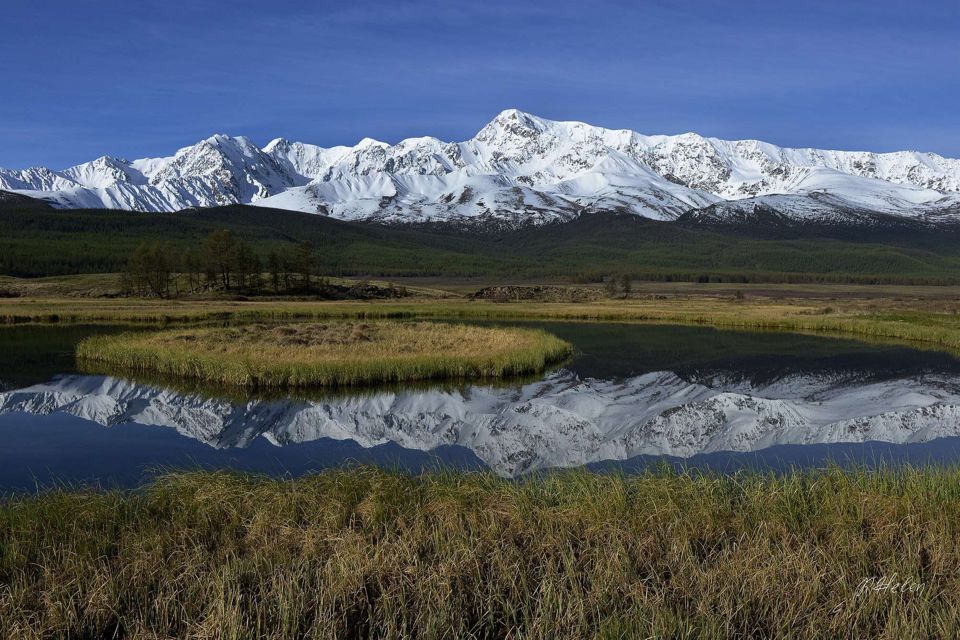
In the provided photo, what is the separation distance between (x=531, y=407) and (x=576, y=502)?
17583mm

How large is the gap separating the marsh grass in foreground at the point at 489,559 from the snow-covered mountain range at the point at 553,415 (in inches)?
282

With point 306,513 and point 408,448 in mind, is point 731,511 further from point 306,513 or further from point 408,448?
point 408,448

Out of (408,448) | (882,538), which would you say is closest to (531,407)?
(408,448)

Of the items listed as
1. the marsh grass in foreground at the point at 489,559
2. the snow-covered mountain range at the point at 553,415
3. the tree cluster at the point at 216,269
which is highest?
the tree cluster at the point at 216,269

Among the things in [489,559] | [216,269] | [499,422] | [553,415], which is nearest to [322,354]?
[499,422]

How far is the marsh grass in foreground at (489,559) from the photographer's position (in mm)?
8891

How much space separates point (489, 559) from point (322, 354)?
2931 cm

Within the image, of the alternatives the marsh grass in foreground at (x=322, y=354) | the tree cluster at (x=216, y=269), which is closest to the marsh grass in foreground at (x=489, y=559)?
the marsh grass in foreground at (x=322, y=354)

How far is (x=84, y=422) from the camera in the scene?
1022 inches

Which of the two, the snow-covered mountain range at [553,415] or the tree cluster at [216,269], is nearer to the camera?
the snow-covered mountain range at [553,415]

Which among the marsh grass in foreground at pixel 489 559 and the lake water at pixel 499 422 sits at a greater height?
the marsh grass in foreground at pixel 489 559

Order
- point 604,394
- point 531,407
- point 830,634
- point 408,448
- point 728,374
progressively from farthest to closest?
point 728,374 → point 604,394 → point 531,407 → point 408,448 → point 830,634

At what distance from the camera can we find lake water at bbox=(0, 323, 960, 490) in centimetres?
2059

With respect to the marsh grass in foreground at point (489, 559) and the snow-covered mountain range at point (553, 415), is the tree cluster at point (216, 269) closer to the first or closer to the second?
the snow-covered mountain range at point (553, 415)
